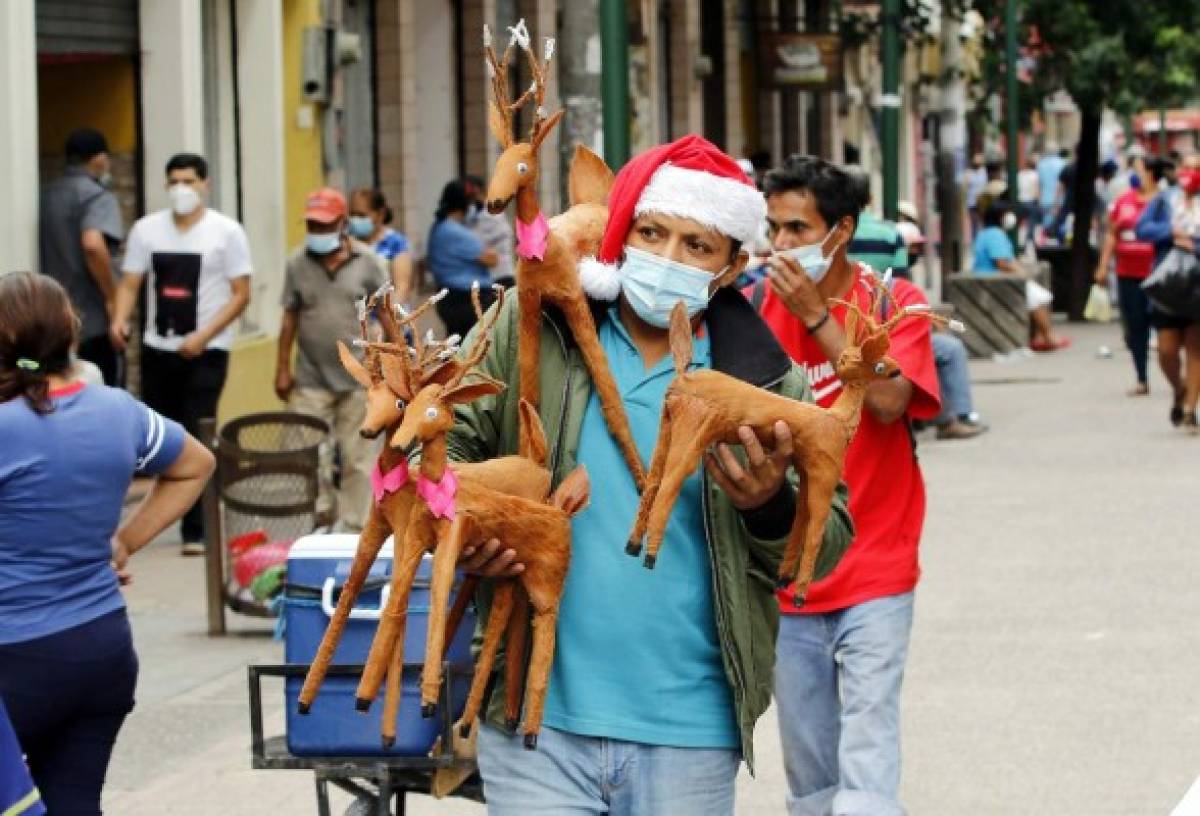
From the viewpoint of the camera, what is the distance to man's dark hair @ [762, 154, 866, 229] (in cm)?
671

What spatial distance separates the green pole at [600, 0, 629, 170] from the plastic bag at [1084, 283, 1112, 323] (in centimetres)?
2139

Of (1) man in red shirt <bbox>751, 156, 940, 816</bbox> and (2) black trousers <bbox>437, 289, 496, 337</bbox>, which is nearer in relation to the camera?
(1) man in red shirt <bbox>751, 156, 940, 816</bbox>

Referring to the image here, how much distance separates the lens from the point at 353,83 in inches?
885

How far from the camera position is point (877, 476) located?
6.75 metres

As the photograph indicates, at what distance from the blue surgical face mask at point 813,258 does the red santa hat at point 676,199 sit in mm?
1811

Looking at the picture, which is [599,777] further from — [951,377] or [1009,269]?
[1009,269]

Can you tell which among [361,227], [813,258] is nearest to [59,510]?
[813,258]

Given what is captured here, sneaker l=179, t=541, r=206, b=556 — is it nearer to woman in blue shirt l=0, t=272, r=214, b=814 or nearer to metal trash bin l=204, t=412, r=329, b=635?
metal trash bin l=204, t=412, r=329, b=635

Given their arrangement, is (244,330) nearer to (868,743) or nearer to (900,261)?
(900,261)

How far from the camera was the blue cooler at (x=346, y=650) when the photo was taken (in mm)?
6305

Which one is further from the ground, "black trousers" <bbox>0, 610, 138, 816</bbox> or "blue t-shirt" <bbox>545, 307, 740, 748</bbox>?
"blue t-shirt" <bbox>545, 307, 740, 748</bbox>

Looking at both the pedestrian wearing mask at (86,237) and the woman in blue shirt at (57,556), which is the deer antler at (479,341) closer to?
the woman in blue shirt at (57,556)

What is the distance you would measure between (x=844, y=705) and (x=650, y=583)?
6.57 feet

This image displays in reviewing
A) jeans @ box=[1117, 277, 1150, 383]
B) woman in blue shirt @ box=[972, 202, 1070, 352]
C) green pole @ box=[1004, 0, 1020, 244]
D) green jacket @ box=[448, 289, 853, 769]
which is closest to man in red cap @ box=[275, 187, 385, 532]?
jeans @ box=[1117, 277, 1150, 383]
